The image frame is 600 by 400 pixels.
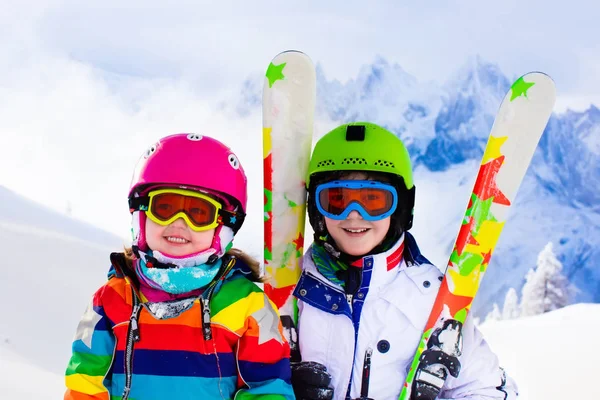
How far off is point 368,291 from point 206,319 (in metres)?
0.84

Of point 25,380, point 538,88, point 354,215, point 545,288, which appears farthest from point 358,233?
point 545,288

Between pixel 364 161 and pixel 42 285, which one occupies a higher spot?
pixel 42 285

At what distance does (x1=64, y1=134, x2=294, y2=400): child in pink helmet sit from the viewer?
2424mm

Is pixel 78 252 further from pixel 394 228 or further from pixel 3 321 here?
pixel 394 228

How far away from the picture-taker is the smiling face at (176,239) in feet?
8.38

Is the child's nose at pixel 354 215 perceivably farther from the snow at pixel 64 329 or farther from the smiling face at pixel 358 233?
the snow at pixel 64 329

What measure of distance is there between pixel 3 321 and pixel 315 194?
431cm

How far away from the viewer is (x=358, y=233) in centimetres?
294

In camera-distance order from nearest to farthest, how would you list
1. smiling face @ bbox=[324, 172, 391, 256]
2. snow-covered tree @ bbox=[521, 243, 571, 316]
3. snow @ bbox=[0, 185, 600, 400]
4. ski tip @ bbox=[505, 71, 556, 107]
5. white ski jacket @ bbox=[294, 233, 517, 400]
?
white ski jacket @ bbox=[294, 233, 517, 400] < smiling face @ bbox=[324, 172, 391, 256] < ski tip @ bbox=[505, 71, 556, 107] < snow @ bbox=[0, 185, 600, 400] < snow-covered tree @ bbox=[521, 243, 571, 316]

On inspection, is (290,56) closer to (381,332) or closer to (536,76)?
(536,76)

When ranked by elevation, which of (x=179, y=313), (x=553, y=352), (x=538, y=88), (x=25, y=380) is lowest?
(x=179, y=313)

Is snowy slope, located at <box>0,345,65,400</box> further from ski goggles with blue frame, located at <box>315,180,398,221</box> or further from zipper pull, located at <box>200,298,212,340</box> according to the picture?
ski goggles with blue frame, located at <box>315,180,398,221</box>

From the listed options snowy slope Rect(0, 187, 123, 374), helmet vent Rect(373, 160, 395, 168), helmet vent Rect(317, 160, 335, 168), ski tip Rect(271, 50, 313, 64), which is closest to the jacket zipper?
helmet vent Rect(317, 160, 335, 168)

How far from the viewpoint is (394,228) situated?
305 centimetres
